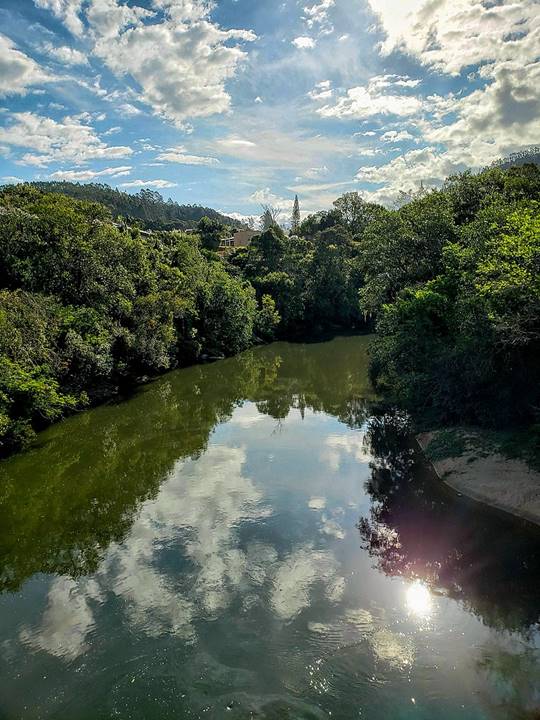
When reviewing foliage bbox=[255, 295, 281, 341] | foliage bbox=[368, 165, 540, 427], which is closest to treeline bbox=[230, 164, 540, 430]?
foliage bbox=[368, 165, 540, 427]

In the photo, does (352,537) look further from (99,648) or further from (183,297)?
(183,297)

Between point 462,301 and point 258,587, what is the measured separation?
13508mm

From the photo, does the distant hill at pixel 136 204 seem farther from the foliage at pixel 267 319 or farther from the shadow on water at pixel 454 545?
the shadow on water at pixel 454 545

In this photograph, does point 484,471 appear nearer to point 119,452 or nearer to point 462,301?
point 462,301

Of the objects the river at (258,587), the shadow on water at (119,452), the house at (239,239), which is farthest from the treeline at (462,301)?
the house at (239,239)


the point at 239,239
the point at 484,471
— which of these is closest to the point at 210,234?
the point at 239,239

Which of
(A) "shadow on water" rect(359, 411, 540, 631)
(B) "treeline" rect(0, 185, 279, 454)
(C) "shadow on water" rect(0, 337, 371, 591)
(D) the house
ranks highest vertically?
(D) the house

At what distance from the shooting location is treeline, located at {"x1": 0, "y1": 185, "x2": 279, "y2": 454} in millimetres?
21672

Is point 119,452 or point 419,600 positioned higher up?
point 419,600

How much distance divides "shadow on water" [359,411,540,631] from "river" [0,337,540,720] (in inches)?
2.1

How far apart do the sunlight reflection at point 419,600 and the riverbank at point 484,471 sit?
4.65 metres

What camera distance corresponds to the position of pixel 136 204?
143 meters

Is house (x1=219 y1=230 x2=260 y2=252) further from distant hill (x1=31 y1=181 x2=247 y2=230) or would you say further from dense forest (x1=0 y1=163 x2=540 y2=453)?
dense forest (x1=0 y1=163 x2=540 y2=453)

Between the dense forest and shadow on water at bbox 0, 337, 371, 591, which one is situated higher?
the dense forest
